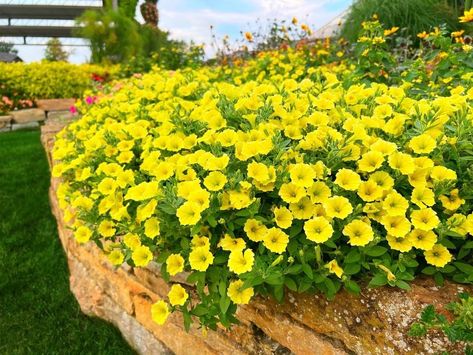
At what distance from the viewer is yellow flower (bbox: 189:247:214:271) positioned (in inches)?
64.1

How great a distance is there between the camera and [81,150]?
2.92m

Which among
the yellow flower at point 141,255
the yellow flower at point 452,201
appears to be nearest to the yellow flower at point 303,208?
the yellow flower at point 452,201

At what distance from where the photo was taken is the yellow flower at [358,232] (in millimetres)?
1504

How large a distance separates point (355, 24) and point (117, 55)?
8430mm

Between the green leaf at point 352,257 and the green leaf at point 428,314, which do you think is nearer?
the green leaf at point 428,314

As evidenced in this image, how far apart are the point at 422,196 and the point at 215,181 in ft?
2.31

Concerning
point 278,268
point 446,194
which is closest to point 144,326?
point 278,268

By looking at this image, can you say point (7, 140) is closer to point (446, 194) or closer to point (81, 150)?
point (81, 150)

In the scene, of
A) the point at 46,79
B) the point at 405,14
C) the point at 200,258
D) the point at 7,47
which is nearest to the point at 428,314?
the point at 200,258

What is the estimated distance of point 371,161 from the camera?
1.66m

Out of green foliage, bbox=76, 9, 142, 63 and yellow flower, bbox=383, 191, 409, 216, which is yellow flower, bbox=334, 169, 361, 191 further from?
green foliage, bbox=76, 9, 142, 63

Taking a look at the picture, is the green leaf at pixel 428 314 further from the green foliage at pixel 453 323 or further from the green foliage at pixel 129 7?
the green foliage at pixel 129 7

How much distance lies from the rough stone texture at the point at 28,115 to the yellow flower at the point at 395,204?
34.8 ft

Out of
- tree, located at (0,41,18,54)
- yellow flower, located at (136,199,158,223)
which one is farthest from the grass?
tree, located at (0,41,18,54)
